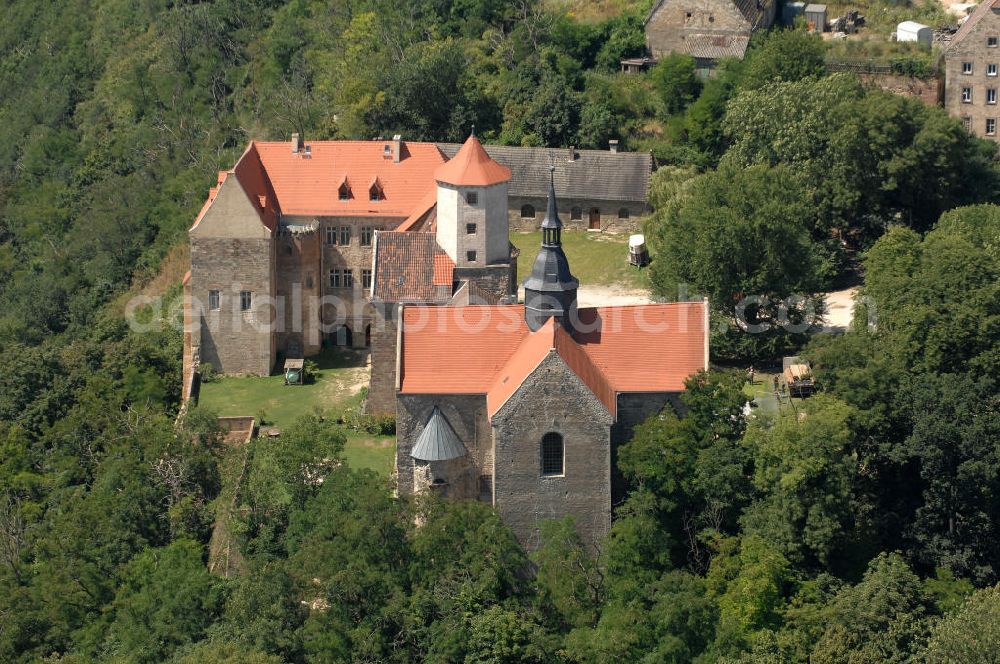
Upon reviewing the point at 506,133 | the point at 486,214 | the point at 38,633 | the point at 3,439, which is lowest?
the point at 38,633

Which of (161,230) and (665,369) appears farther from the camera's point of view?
(161,230)

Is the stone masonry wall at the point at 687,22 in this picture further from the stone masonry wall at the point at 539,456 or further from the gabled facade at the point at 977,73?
the stone masonry wall at the point at 539,456

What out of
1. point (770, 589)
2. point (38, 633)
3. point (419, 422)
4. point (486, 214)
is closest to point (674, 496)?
point (770, 589)

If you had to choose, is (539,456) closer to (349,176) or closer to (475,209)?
(475,209)

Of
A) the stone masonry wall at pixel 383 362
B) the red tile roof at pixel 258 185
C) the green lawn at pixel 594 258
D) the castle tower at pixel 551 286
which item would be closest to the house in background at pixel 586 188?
the green lawn at pixel 594 258

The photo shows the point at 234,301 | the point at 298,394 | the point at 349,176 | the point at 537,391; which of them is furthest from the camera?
the point at 349,176

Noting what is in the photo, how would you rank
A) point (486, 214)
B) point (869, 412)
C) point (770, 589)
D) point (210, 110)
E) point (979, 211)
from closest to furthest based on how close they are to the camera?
1. point (770, 589)
2. point (869, 412)
3. point (486, 214)
4. point (979, 211)
5. point (210, 110)

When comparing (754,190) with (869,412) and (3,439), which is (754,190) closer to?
(869,412)

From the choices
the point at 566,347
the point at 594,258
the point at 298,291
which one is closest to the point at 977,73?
the point at 594,258
